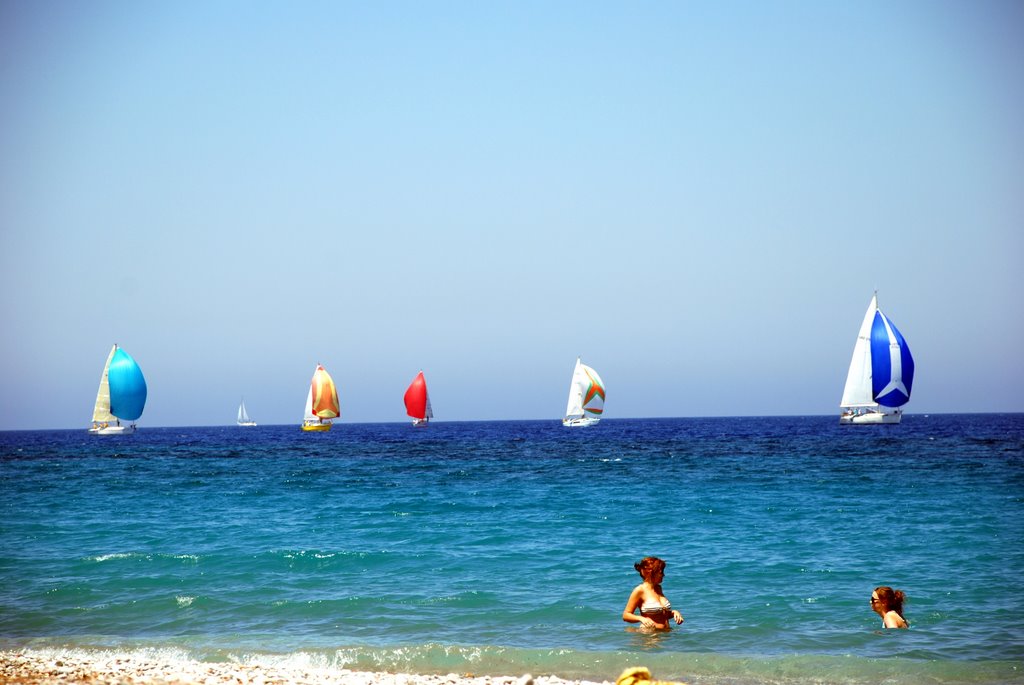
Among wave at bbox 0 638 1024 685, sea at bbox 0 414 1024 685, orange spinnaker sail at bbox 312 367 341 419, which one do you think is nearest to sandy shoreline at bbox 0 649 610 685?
wave at bbox 0 638 1024 685

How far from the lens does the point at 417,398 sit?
352 ft

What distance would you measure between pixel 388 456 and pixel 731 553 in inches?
1519

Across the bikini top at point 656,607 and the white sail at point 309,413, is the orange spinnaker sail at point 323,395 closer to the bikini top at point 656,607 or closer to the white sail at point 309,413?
the white sail at point 309,413

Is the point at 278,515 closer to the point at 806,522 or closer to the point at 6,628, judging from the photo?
the point at 6,628

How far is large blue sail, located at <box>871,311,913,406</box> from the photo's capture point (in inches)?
2660

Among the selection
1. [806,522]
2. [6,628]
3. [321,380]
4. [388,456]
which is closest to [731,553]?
[806,522]

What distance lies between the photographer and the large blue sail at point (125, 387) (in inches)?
3002

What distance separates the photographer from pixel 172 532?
2058 centimetres

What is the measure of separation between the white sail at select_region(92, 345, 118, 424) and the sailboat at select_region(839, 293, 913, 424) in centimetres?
6905

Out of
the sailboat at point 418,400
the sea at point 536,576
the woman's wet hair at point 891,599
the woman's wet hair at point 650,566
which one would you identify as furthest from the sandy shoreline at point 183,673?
the sailboat at point 418,400

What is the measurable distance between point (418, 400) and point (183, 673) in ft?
324

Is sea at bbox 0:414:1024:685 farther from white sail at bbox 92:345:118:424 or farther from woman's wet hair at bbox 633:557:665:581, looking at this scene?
white sail at bbox 92:345:118:424

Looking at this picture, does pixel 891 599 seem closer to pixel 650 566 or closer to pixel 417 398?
pixel 650 566

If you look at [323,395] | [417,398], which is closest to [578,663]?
[323,395]
